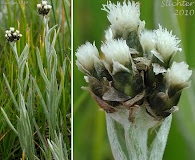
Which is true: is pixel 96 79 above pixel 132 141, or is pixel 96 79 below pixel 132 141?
above

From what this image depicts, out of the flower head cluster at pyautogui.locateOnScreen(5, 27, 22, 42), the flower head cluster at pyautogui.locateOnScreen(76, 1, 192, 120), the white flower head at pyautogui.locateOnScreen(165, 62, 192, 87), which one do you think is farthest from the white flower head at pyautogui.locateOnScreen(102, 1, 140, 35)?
the flower head cluster at pyautogui.locateOnScreen(5, 27, 22, 42)

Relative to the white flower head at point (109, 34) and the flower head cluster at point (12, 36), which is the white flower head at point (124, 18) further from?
the flower head cluster at point (12, 36)

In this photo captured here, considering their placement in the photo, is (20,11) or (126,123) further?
(20,11)

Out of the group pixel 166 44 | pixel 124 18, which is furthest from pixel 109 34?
pixel 166 44

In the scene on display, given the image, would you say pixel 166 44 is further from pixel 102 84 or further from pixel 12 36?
pixel 12 36

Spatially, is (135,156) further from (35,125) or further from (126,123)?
(35,125)

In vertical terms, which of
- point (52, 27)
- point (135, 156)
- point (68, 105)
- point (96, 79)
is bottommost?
point (135, 156)

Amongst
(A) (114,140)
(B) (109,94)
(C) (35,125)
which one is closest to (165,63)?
(B) (109,94)
